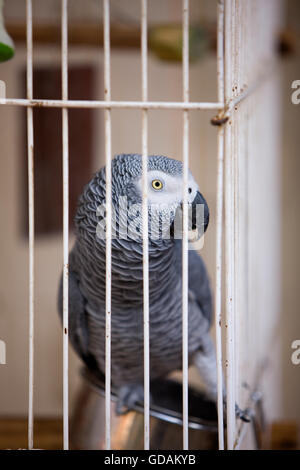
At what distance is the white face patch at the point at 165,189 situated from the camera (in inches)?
35.9

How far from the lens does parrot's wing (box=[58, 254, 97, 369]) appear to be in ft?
3.88

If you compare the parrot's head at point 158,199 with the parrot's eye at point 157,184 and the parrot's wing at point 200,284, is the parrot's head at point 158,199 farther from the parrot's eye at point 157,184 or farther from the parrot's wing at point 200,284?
the parrot's wing at point 200,284

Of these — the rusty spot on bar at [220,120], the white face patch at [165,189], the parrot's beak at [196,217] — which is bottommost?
the parrot's beak at [196,217]

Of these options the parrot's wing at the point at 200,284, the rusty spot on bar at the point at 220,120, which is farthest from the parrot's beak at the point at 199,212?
the parrot's wing at the point at 200,284

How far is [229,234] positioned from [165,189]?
17cm

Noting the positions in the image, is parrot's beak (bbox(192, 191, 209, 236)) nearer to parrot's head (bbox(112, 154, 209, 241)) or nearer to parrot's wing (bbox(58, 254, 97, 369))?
parrot's head (bbox(112, 154, 209, 241))

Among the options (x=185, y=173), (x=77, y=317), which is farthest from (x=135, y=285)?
(x=185, y=173)

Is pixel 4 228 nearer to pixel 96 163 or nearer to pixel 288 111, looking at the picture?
pixel 96 163

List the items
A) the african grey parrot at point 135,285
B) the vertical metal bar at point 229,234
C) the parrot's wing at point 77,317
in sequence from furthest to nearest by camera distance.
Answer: the parrot's wing at point 77,317 < the african grey parrot at point 135,285 < the vertical metal bar at point 229,234

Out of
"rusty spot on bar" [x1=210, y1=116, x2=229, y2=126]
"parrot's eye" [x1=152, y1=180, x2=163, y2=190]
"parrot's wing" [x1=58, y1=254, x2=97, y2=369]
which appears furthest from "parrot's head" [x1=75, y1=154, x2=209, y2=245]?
"parrot's wing" [x1=58, y1=254, x2=97, y2=369]

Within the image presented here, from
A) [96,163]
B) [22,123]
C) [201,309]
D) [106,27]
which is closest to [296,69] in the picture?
[96,163]

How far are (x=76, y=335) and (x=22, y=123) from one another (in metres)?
1.56

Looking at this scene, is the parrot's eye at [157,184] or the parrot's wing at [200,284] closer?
the parrot's eye at [157,184]

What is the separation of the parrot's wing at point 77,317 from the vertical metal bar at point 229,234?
0.47m
